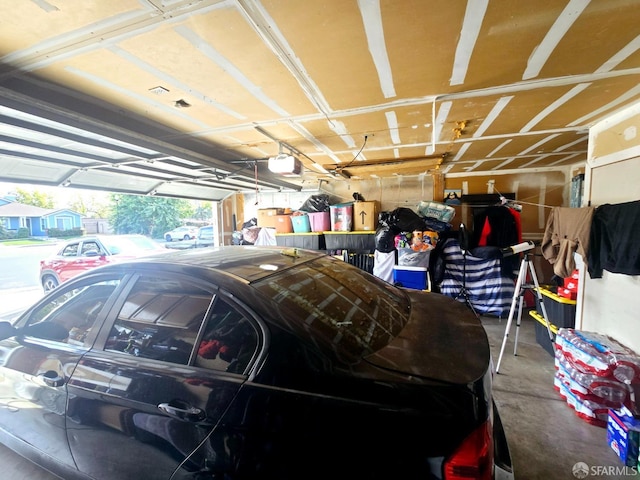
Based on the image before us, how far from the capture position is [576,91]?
1.94 metres

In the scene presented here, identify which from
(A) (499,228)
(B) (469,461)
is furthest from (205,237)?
(B) (469,461)

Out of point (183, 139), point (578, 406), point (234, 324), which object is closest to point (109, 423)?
point (234, 324)

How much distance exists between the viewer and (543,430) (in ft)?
6.53

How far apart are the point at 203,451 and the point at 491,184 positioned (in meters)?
5.88

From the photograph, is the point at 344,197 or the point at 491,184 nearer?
the point at 491,184

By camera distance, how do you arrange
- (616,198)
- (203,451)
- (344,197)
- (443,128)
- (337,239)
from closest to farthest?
(203,451) < (616,198) < (443,128) < (337,239) < (344,197)

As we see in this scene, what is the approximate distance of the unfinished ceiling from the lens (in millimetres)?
1231

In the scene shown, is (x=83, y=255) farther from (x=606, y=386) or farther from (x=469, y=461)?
(x=606, y=386)

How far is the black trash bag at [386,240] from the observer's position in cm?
440

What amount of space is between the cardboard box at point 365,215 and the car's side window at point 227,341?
3.88 metres

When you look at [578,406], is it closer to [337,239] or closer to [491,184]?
[337,239]

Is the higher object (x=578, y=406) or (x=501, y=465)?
(x=501, y=465)

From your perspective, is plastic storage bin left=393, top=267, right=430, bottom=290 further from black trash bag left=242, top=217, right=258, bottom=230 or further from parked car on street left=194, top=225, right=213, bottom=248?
parked car on street left=194, top=225, right=213, bottom=248

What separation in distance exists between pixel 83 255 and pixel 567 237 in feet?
27.0
